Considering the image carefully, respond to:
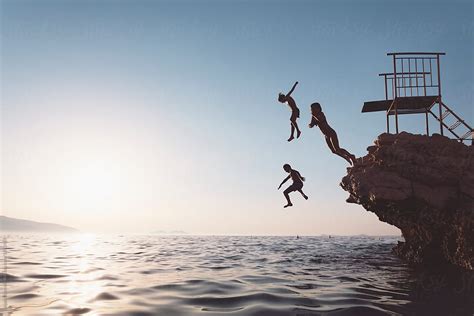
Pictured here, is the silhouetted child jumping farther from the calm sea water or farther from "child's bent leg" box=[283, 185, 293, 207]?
the calm sea water

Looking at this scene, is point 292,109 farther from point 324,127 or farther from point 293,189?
point 293,189

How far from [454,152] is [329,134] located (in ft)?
18.3

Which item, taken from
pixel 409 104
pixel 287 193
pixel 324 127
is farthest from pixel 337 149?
pixel 409 104

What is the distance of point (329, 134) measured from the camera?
611 inches

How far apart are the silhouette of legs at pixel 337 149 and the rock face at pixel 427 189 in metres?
0.52

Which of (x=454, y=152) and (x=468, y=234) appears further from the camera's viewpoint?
(x=454, y=152)

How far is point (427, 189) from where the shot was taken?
14.6m

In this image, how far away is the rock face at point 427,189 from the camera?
562 inches

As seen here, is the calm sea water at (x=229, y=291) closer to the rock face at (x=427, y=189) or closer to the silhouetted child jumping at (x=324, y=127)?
the rock face at (x=427, y=189)

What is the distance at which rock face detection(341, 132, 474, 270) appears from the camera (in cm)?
1427

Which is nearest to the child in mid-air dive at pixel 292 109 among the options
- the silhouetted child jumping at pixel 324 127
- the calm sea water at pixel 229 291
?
the silhouetted child jumping at pixel 324 127

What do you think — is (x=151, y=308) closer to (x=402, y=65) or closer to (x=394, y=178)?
(x=394, y=178)

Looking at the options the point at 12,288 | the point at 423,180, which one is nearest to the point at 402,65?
the point at 423,180

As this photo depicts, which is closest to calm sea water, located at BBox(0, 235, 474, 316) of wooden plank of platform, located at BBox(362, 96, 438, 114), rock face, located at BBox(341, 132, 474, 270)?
rock face, located at BBox(341, 132, 474, 270)
